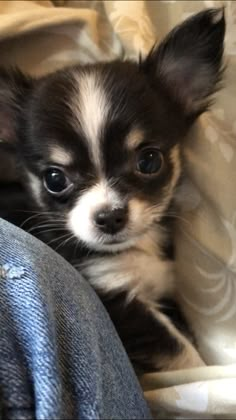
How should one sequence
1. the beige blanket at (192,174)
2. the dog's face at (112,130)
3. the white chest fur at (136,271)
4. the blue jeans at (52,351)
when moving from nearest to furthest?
the blue jeans at (52,351) < the beige blanket at (192,174) < the dog's face at (112,130) < the white chest fur at (136,271)

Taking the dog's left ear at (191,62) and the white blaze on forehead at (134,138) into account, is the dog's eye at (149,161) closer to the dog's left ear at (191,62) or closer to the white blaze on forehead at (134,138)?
the white blaze on forehead at (134,138)

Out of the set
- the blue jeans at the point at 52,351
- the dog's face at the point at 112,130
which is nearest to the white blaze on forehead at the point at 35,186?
the dog's face at the point at 112,130

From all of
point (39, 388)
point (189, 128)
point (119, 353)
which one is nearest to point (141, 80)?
point (189, 128)

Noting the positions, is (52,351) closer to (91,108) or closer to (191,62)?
(91,108)

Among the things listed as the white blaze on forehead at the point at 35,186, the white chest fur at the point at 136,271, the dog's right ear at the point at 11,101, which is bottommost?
the white chest fur at the point at 136,271

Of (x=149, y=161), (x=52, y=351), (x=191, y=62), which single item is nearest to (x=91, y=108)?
(x=149, y=161)

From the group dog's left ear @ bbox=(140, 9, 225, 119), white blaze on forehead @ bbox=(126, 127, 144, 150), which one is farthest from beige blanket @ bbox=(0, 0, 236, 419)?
white blaze on forehead @ bbox=(126, 127, 144, 150)

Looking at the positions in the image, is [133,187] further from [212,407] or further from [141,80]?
[212,407]
